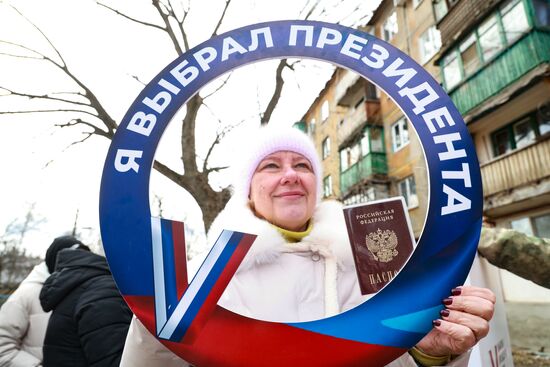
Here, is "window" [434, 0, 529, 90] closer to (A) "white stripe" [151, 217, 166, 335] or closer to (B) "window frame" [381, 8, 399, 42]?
(B) "window frame" [381, 8, 399, 42]

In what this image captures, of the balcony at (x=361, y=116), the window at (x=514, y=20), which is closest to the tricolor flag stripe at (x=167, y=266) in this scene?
the window at (x=514, y=20)

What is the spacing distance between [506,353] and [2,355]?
2835 mm

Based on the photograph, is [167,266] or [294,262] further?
[294,262]

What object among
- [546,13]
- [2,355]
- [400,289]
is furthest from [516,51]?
[2,355]

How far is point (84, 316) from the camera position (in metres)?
1.40

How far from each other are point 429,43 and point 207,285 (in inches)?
473

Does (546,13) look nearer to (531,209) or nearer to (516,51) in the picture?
(516,51)

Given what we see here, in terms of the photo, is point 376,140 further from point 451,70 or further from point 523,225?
point 523,225

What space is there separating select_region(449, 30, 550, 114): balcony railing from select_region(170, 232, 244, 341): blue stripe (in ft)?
26.0

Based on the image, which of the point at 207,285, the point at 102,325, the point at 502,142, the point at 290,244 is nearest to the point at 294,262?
the point at 290,244

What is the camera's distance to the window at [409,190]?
10680 mm

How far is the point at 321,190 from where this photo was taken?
1561 mm

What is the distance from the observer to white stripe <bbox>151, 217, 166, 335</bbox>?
89 cm

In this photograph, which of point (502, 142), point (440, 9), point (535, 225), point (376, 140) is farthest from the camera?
point (376, 140)
